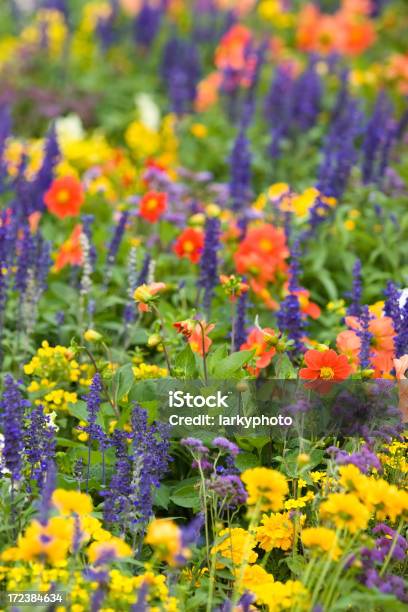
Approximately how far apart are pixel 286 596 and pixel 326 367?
0.79m

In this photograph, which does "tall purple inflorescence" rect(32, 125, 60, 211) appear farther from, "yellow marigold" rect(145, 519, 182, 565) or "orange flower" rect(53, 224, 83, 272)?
"yellow marigold" rect(145, 519, 182, 565)

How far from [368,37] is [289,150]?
218cm

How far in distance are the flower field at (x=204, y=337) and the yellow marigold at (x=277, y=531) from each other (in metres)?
0.01

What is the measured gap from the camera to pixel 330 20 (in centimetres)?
811

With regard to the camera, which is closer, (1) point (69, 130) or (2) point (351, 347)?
(2) point (351, 347)

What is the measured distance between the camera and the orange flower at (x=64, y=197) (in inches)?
190

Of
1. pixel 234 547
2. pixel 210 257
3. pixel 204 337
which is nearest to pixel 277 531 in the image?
pixel 234 547

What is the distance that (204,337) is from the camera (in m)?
3.15

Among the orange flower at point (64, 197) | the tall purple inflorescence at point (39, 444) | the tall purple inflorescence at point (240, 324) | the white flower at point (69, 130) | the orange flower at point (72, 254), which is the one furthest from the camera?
the white flower at point (69, 130)

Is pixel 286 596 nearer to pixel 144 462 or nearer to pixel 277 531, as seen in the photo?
pixel 277 531

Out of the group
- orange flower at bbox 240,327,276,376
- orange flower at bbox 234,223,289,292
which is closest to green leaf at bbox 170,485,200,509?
orange flower at bbox 240,327,276,376

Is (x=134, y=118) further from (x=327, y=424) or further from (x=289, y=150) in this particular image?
(x=327, y=424)

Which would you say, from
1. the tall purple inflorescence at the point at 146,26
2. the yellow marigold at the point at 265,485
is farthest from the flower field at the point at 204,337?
the tall purple inflorescence at the point at 146,26

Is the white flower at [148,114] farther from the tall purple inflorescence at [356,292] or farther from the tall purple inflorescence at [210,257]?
the tall purple inflorescence at [356,292]
